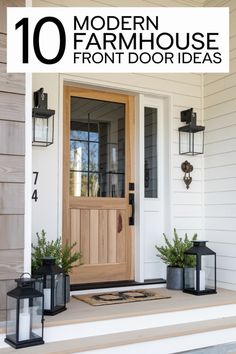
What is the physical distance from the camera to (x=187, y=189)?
4488 millimetres

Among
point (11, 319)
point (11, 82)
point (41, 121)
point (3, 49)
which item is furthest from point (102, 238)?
point (3, 49)

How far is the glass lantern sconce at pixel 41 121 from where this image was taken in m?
→ 3.65

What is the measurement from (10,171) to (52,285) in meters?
0.88

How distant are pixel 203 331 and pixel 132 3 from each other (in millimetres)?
3073

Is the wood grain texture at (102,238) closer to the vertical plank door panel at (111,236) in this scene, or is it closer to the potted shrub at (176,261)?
the vertical plank door panel at (111,236)

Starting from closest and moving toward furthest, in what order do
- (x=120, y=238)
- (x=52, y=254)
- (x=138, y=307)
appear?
(x=138, y=307), (x=52, y=254), (x=120, y=238)

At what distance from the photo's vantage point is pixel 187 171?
14.7ft

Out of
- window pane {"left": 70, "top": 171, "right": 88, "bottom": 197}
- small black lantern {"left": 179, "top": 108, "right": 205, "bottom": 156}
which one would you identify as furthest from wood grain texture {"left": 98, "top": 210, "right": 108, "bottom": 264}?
small black lantern {"left": 179, "top": 108, "right": 205, "bottom": 156}

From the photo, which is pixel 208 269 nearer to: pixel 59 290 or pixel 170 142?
pixel 170 142

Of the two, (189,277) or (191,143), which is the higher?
(191,143)

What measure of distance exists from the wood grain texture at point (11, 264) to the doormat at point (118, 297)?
2.52 ft

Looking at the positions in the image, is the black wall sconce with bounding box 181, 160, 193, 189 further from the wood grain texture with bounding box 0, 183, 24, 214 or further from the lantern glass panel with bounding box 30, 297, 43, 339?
the lantern glass panel with bounding box 30, 297, 43, 339

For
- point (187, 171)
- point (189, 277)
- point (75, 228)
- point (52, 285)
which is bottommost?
point (189, 277)

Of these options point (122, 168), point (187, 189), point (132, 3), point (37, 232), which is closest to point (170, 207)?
point (187, 189)
